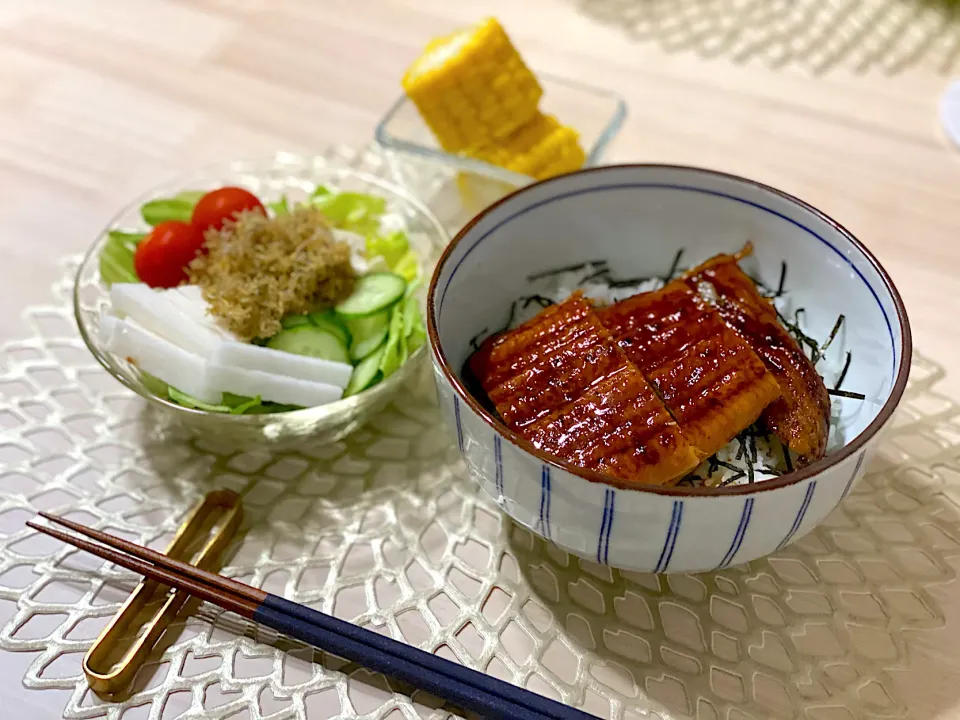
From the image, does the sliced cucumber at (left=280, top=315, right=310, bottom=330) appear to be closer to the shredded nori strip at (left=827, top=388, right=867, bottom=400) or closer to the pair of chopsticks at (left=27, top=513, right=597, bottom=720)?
the pair of chopsticks at (left=27, top=513, right=597, bottom=720)

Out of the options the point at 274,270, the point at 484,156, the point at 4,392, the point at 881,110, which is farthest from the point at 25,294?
the point at 881,110

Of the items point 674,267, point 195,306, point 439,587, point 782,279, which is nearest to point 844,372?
point 782,279

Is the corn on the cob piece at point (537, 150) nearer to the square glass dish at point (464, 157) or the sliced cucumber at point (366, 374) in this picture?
the square glass dish at point (464, 157)

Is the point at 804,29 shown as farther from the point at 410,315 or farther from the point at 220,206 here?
the point at 220,206

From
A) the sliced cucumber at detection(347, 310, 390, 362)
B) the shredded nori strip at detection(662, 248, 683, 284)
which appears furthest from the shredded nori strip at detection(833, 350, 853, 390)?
the sliced cucumber at detection(347, 310, 390, 362)

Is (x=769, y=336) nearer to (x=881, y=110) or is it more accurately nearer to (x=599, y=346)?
(x=599, y=346)
